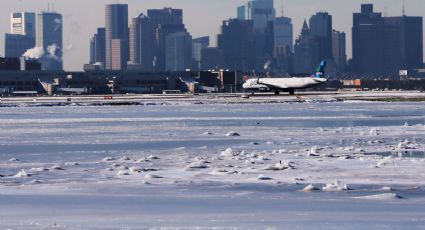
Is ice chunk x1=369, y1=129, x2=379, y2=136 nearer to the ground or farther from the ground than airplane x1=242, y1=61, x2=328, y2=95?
nearer to the ground

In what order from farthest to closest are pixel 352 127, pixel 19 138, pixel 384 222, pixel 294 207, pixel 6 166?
pixel 352 127
pixel 19 138
pixel 6 166
pixel 294 207
pixel 384 222

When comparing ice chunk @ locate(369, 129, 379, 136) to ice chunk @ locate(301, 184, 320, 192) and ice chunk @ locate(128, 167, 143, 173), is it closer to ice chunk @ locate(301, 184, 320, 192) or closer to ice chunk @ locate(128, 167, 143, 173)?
ice chunk @ locate(128, 167, 143, 173)

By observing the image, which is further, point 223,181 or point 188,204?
point 223,181

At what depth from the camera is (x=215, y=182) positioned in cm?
2716

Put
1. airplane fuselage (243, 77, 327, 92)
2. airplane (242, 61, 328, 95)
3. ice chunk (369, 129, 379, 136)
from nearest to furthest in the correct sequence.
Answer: ice chunk (369, 129, 379, 136)
airplane (242, 61, 328, 95)
airplane fuselage (243, 77, 327, 92)

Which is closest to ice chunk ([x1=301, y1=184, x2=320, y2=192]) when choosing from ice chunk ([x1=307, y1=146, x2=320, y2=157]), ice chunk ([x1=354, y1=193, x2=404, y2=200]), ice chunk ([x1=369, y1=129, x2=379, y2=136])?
ice chunk ([x1=354, y1=193, x2=404, y2=200])

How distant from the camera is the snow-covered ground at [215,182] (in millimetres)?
20531

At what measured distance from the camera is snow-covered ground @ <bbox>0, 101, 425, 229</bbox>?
20.5 metres

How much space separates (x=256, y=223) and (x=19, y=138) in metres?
30.7

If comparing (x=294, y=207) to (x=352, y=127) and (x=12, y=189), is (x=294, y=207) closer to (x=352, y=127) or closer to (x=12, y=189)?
(x=12, y=189)

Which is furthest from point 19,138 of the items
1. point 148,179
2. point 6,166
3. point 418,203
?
point 418,203

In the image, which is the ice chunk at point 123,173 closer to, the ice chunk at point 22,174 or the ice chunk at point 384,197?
the ice chunk at point 22,174

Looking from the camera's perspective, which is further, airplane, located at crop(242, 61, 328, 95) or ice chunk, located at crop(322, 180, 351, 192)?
airplane, located at crop(242, 61, 328, 95)

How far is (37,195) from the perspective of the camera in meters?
24.7
